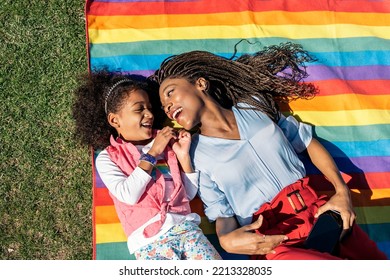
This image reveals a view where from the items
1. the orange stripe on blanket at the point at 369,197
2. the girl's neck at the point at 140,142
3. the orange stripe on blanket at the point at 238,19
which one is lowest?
the orange stripe on blanket at the point at 369,197

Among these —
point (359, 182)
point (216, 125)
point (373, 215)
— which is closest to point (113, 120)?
point (216, 125)

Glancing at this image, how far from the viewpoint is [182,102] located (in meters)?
3.73

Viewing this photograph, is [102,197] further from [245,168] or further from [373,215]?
[373,215]

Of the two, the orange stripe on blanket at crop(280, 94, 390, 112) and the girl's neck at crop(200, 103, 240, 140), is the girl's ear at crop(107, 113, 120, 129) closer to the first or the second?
the girl's neck at crop(200, 103, 240, 140)

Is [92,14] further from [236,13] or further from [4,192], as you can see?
[4,192]

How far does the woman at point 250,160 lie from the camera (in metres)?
3.49

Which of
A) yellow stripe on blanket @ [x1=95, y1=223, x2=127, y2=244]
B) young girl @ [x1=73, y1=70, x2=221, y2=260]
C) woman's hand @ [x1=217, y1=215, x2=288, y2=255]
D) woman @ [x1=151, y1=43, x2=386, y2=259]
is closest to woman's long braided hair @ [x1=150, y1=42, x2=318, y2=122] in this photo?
woman @ [x1=151, y1=43, x2=386, y2=259]

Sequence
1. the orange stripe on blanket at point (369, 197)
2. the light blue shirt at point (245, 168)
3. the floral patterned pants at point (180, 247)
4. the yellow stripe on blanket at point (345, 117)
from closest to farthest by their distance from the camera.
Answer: the floral patterned pants at point (180, 247) → the light blue shirt at point (245, 168) → the orange stripe on blanket at point (369, 197) → the yellow stripe on blanket at point (345, 117)

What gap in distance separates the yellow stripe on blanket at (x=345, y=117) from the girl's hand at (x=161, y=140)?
114 centimetres

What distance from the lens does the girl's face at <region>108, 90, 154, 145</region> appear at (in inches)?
150

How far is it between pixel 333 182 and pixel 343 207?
26cm

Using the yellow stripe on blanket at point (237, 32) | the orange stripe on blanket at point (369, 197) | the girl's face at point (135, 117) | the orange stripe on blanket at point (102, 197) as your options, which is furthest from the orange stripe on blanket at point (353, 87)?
the orange stripe on blanket at point (102, 197)

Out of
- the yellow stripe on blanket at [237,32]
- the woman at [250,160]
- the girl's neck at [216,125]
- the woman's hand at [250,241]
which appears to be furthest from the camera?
the yellow stripe on blanket at [237,32]

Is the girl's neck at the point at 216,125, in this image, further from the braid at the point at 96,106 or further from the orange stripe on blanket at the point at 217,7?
the orange stripe on blanket at the point at 217,7
